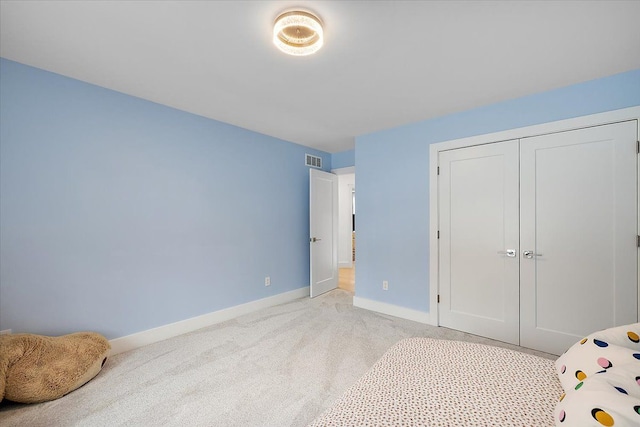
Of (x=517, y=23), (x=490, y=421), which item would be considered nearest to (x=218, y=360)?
(x=490, y=421)

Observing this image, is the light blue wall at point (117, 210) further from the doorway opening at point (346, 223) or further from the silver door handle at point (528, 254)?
the doorway opening at point (346, 223)

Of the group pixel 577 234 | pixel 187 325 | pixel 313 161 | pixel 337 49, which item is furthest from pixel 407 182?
pixel 187 325

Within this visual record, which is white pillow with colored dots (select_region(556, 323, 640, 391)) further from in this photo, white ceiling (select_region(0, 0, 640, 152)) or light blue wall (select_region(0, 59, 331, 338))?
light blue wall (select_region(0, 59, 331, 338))

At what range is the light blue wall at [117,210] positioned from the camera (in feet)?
6.79

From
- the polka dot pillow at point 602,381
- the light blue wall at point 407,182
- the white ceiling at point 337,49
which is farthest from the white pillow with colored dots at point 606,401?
the light blue wall at point 407,182

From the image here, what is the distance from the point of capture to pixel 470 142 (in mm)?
2898

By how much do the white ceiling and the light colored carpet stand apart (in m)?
2.44

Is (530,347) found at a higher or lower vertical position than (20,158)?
lower

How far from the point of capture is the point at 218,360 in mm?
2355

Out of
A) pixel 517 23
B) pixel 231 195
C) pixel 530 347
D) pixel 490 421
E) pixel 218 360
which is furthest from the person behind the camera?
pixel 231 195

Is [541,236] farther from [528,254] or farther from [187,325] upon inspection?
[187,325]

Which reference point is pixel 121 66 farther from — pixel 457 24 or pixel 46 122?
pixel 457 24

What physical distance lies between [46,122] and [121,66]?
802 mm

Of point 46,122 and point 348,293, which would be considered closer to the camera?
point 46,122
